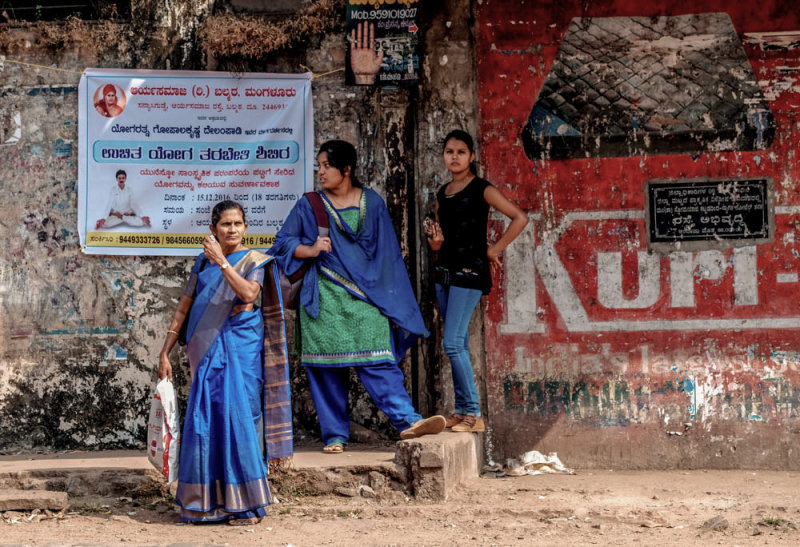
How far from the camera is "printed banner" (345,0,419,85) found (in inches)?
252

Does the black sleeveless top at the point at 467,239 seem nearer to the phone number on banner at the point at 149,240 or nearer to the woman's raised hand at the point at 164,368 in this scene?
the phone number on banner at the point at 149,240

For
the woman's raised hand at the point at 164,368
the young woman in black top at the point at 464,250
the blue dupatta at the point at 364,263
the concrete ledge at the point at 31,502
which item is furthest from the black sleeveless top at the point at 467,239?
the concrete ledge at the point at 31,502

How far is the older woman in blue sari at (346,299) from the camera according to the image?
5.92 m

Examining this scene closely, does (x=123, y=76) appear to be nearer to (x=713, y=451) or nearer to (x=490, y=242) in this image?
(x=490, y=242)

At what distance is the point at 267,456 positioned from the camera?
5.30 meters

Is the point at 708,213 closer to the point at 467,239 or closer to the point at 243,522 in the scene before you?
the point at 467,239

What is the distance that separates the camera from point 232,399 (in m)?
5.07

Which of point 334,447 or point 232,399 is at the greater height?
point 232,399

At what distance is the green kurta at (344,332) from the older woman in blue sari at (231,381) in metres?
0.59

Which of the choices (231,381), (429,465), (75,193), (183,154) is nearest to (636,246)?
→ (429,465)

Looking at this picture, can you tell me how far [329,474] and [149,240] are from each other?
2.01 m

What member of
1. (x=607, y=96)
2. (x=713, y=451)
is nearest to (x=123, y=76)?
(x=607, y=96)

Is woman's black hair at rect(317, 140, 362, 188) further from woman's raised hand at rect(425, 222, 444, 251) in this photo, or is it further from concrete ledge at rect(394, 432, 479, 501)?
concrete ledge at rect(394, 432, 479, 501)

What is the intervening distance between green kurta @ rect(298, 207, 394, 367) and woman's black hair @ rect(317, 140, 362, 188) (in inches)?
25.3
